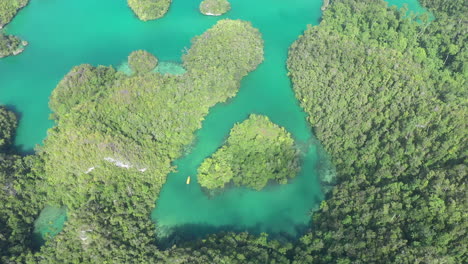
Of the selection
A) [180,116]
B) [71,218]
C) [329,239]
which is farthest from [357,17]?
[71,218]

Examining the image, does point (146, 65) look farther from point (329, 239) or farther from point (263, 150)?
point (329, 239)

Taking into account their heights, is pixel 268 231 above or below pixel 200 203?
below

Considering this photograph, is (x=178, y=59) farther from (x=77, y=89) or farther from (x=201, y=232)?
(x=201, y=232)

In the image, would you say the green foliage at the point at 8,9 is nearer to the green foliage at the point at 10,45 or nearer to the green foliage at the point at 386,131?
the green foliage at the point at 10,45

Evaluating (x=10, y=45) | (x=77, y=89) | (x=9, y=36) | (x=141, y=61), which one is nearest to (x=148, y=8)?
(x=141, y=61)

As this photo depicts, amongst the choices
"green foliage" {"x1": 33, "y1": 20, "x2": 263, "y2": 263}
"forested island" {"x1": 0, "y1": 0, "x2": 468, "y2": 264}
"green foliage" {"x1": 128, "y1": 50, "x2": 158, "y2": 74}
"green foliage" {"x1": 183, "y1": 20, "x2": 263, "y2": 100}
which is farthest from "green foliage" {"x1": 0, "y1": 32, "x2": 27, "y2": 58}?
"green foliage" {"x1": 183, "y1": 20, "x2": 263, "y2": 100}

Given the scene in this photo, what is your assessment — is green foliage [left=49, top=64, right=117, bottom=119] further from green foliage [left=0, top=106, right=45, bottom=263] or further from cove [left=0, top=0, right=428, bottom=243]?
green foliage [left=0, top=106, right=45, bottom=263]
